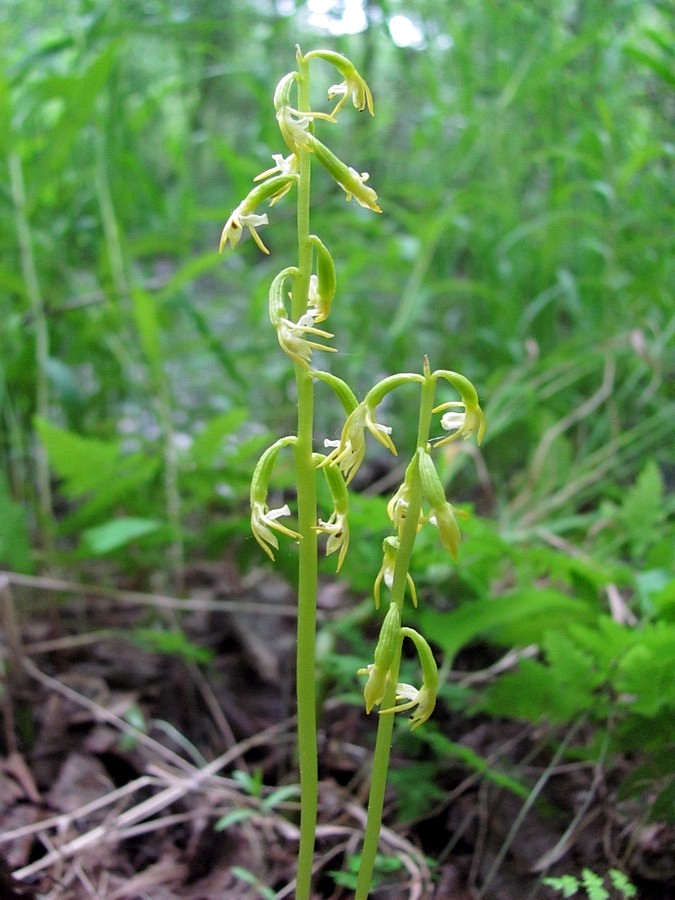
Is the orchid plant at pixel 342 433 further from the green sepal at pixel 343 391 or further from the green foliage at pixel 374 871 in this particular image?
the green foliage at pixel 374 871

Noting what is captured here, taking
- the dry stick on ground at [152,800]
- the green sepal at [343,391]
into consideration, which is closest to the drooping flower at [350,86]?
the green sepal at [343,391]

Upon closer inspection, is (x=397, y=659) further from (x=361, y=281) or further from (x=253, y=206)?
(x=361, y=281)

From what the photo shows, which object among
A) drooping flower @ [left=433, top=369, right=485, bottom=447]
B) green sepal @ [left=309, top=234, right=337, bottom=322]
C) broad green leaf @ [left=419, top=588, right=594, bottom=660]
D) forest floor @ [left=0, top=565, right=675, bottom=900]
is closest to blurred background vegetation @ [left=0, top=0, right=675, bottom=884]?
broad green leaf @ [left=419, top=588, right=594, bottom=660]

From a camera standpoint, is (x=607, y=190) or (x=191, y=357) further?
(x=191, y=357)

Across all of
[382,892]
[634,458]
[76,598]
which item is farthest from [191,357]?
[382,892]

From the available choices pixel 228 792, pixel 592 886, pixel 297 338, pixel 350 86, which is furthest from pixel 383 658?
pixel 228 792

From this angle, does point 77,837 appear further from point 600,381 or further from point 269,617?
point 600,381

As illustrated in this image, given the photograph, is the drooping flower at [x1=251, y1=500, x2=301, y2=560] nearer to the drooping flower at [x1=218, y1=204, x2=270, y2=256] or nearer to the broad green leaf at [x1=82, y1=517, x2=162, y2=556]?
the drooping flower at [x1=218, y1=204, x2=270, y2=256]
